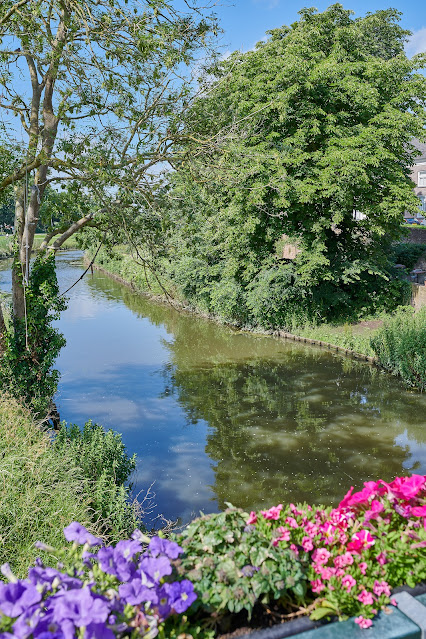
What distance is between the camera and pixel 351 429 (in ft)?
33.6

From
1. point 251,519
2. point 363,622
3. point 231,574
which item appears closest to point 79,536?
point 231,574

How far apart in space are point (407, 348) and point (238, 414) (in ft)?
14.7

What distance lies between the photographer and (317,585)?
6.95 feet

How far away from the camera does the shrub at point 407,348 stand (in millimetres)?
12019

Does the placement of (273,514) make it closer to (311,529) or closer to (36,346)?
(311,529)

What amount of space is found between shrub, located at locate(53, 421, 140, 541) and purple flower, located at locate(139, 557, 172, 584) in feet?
11.3

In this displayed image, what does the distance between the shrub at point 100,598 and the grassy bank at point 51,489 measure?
5.92 ft

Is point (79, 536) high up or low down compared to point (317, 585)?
up

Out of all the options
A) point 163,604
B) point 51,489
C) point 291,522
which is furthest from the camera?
point 51,489

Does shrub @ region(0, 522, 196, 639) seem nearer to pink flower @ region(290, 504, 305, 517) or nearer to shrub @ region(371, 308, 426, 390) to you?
pink flower @ region(290, 504, 305, 517)

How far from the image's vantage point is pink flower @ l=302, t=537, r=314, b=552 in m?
2.23

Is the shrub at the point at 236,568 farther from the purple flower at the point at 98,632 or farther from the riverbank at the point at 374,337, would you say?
the riverbank at the point at 374,337

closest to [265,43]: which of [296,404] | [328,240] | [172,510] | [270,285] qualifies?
[328,240]

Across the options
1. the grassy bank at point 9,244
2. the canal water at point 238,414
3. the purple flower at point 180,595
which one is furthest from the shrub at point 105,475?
the grassy bank at point 9,244
